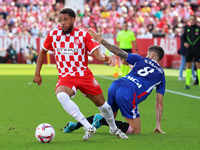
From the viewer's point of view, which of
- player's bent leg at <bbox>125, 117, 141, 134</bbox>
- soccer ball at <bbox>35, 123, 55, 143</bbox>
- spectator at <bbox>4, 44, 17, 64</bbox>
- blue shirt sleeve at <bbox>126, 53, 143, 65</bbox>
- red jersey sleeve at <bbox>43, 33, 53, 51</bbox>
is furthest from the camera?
spectator at <bbox>4, 44, 17, 64</bbox>

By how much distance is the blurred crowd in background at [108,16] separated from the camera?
108ft

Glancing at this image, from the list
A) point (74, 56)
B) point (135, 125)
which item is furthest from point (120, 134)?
point (74, 56)

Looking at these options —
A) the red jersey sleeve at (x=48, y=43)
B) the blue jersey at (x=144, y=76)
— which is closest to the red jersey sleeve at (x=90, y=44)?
the red jersey sleeve at (x=48, y=43)

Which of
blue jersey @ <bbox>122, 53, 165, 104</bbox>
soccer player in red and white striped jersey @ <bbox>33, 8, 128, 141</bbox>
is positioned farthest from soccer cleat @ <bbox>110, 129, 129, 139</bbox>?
blue jersey @ <bbox>122, 53, 165, 104</bbox>

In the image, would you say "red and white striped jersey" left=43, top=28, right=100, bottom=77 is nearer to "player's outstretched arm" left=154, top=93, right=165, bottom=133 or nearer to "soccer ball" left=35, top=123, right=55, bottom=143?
"soccer ball" left=35, top=123, right=55, bottom=143

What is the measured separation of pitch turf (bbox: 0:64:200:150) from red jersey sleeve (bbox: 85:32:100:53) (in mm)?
1298

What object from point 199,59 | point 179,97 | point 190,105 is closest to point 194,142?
point 190,105

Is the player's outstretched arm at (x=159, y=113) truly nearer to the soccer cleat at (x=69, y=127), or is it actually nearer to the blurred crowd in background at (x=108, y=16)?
the soccer cleat at (x=69, y=127)

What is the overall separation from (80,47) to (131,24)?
29.3 metres

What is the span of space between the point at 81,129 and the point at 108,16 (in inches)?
1131

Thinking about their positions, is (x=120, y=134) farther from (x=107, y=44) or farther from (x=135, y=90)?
(x=107, y=44)

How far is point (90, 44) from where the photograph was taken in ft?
22.2

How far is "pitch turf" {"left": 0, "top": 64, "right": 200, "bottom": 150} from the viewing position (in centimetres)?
622

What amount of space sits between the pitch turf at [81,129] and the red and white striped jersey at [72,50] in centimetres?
99
